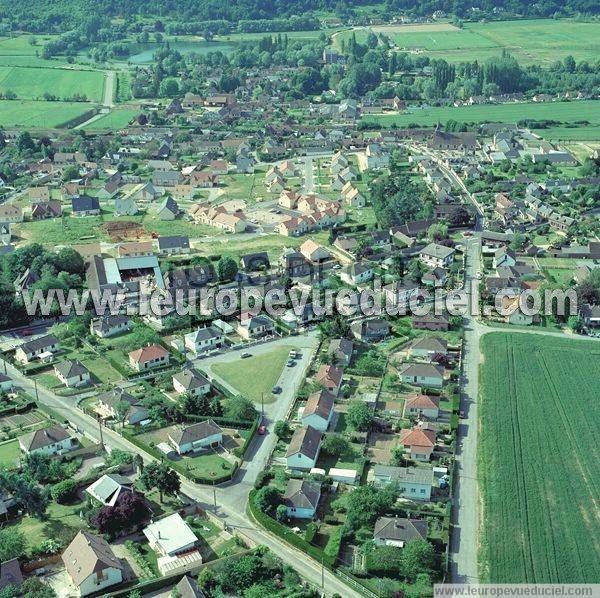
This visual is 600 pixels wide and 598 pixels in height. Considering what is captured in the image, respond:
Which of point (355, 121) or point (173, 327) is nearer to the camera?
point (173, 327)

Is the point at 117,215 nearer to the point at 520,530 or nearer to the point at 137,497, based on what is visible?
the point at 137,497

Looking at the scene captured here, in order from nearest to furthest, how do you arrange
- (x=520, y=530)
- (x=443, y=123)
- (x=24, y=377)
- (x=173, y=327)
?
(x=520, y=530), (x=24, y=377), (x=173, y=327), (x=443, y=123)

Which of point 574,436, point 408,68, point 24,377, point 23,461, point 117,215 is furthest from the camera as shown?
point 408,68

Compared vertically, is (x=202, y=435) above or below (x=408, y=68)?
below

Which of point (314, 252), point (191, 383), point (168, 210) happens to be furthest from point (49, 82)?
point (191, 383)

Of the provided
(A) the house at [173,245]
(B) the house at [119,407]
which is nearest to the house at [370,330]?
(B) the house at [119,407]

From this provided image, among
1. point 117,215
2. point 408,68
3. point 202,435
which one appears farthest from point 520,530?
point 408,68

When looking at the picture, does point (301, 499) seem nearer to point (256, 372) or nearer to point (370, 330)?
point (256, 372)

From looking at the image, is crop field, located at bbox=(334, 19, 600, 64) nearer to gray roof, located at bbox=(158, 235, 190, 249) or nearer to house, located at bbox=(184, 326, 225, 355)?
gray roof, located at bbox=(158, 235, 190, 249)
